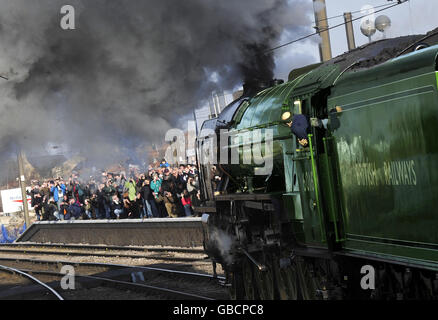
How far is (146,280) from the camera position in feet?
45.4

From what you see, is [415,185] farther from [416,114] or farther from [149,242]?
[149,242]

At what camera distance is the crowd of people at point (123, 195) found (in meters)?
18.6

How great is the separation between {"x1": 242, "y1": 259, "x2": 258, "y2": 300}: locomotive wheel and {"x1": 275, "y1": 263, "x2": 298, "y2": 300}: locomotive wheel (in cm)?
79

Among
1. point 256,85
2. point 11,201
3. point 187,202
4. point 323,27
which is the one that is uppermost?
point 323,27

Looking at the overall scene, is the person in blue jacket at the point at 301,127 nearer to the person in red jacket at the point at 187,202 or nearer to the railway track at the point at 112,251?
the railway track at the point at 112,251

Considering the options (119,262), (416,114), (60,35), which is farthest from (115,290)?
(416,114)

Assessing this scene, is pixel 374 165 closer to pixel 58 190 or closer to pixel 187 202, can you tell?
pixel 187 202

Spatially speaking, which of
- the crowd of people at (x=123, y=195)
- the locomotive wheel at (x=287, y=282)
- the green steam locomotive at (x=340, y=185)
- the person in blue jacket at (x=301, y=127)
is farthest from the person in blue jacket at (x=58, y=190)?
the person in blue jacket at (x=301, y=127)

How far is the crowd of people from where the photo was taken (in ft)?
61.1

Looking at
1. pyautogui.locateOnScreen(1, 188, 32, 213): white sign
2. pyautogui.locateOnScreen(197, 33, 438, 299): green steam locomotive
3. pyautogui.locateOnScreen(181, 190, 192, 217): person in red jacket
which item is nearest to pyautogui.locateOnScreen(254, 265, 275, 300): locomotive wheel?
pyautogui.locateOnScreen(197, 33, 438, 299): green steam locomotive

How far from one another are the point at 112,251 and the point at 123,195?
2.22m

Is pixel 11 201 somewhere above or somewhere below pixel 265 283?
above

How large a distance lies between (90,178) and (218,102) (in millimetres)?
12655

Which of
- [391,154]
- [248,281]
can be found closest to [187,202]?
[248,281]
